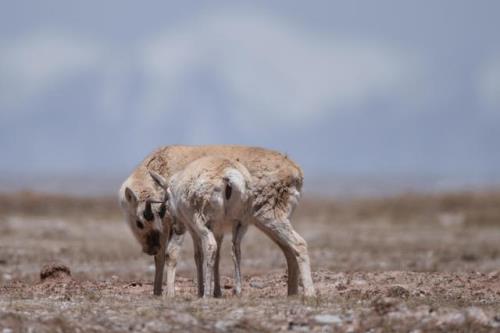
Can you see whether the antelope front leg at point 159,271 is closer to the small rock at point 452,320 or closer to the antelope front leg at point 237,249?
the antelope front leg at point 237,249

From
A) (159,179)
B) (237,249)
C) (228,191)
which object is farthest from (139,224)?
(228,191)

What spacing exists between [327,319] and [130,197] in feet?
18.4

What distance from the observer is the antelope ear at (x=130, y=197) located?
17.5m

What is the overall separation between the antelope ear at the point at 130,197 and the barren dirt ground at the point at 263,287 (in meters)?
1.58

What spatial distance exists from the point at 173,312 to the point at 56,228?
91.2 feet

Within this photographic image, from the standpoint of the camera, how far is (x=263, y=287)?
62.2 feet

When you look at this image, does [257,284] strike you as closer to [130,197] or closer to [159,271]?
[159,271]

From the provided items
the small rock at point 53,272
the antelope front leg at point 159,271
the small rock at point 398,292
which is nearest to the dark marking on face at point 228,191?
the antelope front leg at point 159,271

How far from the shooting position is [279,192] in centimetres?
1631

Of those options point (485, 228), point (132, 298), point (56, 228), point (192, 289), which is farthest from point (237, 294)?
point (485, 228)

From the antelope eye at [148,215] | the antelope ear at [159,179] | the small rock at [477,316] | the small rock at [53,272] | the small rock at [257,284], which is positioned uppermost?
the antelope ear at [159,179]

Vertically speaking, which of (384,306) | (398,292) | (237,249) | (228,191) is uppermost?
(228,191)

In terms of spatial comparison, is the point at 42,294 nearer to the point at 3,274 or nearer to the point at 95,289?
the point at 95,289

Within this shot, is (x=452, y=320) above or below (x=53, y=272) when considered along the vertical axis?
below
